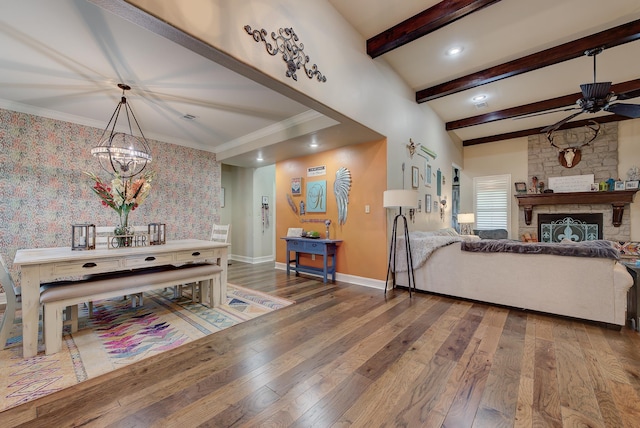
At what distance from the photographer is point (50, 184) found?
372 cm

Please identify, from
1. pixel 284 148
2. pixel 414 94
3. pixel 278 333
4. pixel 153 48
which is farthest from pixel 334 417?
pixel 414 94

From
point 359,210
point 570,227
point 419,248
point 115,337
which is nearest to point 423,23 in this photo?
point 359,210

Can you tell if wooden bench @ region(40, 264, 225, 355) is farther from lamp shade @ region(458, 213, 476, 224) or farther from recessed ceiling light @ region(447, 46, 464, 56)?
lamp shade @ region(458, 213, 476, 224)

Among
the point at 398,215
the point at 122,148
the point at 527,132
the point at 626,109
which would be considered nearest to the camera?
the point at 626,109

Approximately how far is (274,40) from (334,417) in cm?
276

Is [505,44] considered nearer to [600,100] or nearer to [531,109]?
[600,100]

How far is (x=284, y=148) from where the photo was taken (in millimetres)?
4680

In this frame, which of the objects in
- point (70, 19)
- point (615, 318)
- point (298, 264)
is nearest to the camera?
point (70, 19)

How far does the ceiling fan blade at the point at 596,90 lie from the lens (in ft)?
9.60

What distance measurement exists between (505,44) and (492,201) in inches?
188

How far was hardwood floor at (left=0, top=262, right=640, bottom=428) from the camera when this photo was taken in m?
1.41

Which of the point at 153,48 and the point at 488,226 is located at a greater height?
the point at 153,48

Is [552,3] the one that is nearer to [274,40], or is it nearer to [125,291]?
[274,40]

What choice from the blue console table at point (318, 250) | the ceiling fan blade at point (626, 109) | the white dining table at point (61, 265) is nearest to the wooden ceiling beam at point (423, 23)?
the ceiling fan blade at point (626, 109)
